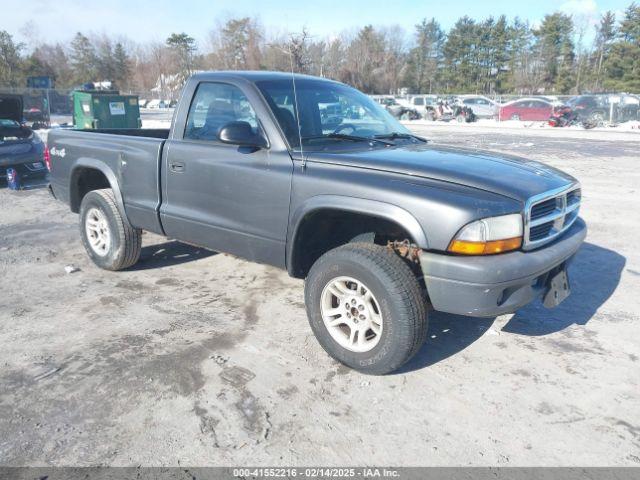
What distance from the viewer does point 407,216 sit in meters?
2.90

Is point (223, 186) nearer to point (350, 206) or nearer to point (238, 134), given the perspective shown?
point (238, 134)

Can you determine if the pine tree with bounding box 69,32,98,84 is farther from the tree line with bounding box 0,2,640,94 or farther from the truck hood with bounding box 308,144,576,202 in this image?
the truck hood with bounding box 308,144,576,202

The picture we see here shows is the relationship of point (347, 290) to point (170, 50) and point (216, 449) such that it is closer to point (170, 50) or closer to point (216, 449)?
point (216, 449)

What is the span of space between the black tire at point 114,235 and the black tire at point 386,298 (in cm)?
241

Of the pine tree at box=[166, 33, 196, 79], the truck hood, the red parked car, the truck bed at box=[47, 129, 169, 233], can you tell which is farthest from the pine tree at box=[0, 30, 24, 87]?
the truck hood

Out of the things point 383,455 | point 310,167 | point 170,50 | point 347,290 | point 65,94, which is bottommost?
point 383,455

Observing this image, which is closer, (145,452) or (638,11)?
(145,452)

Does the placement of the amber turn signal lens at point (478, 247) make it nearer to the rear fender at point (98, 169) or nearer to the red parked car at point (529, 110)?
the rear fender at point (98, 169)

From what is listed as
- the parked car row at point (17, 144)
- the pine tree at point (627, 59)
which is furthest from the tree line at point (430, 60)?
the parked car row at point (17, 144)

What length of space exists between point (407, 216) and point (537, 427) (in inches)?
52.6

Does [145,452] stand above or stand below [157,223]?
below

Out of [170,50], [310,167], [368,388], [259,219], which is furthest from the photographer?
[170,50]

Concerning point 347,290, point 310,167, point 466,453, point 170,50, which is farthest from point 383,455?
point 170,50

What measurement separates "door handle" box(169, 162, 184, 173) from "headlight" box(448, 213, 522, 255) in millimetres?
2319
